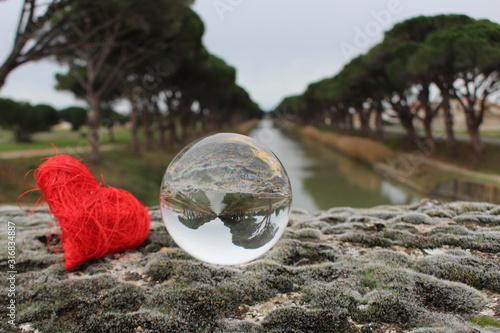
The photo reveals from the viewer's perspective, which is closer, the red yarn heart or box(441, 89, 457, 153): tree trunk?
the red yarn heart

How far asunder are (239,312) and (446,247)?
425cm

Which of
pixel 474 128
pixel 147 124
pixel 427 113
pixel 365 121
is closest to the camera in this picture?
pixel 474 128

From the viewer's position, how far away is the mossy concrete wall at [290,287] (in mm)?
4539

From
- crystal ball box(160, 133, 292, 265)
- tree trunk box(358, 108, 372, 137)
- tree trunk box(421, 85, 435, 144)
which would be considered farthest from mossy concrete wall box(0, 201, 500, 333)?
tree trunk box(358, 108, 372, 137)

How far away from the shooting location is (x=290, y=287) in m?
5.48

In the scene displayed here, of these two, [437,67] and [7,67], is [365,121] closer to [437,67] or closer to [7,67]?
[437,67]

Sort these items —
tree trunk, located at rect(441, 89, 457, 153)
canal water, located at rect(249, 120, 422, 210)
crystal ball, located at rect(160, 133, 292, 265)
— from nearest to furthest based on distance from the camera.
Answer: crystal ball, located at rect(160, 133, 292, 265)
canal water, located at rect(249, 120, 422, 210)
tree trunk, located at rect(441, 89, 457, 153)

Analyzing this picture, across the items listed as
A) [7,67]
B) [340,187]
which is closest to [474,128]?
[340,187]

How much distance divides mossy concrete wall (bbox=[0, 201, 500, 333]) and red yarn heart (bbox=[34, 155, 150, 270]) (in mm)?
371

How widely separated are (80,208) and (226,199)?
2806mm

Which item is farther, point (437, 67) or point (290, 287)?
point (437, 67)

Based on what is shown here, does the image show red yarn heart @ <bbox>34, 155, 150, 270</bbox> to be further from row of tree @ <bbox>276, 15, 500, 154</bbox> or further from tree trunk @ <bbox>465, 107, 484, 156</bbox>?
tree trunk @ <bbox>465, 107, 484, 156</bbox>

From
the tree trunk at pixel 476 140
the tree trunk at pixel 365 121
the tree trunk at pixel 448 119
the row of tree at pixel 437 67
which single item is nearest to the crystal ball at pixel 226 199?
the row of tree at pixel 437 67

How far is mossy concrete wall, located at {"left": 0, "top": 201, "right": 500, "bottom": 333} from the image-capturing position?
4539mm
